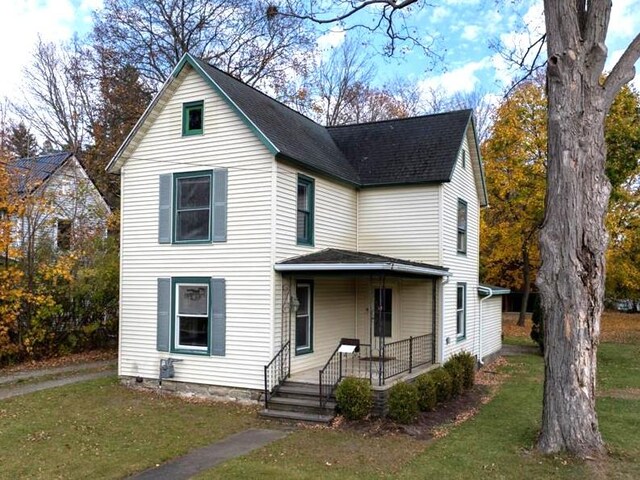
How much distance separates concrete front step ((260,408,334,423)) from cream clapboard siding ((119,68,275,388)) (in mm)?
907

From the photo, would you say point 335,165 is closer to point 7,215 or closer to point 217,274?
point 217,274

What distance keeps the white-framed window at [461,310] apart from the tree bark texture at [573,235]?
742cm

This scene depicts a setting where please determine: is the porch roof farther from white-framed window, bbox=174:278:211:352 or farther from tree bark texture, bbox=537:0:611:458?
tree bark texture, bbox=537:0:611:458

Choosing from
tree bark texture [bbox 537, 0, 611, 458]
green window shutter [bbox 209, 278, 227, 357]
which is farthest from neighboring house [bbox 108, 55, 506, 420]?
tree bark texture [bbox 537, 0, 611, 458]

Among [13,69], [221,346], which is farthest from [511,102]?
[13,69]

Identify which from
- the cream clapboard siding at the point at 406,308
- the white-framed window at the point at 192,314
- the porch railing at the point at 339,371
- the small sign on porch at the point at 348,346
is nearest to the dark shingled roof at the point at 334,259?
the cream clapboard siding at the point at 406,308

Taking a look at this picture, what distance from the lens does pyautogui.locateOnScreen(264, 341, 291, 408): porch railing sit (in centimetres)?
1094

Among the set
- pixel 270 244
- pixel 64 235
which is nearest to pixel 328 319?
pixel 270 244

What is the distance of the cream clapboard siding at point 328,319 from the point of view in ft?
40.9

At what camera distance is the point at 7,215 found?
15078 millimetres

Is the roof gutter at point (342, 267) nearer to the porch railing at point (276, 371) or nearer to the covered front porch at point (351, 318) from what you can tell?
the covered front porch at point (351, 318)

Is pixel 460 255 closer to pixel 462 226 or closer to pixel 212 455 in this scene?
pixel 462 226

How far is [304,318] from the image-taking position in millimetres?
12492

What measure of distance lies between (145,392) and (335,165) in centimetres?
706
